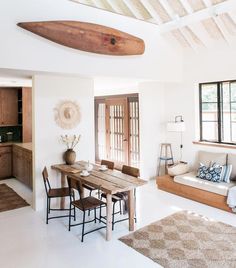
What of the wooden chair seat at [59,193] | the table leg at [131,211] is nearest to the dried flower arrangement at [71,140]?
the wooden chair seat at [59,193]

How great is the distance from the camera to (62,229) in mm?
3971

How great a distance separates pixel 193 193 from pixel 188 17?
3314 millimetres

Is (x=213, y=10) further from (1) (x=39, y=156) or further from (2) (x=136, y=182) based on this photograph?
(1) (x=39, y=156)

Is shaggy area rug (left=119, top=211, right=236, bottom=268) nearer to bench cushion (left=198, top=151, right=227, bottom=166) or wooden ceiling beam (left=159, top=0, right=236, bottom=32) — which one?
bench cushion (left=198, top=151, right=227, bottom=166)

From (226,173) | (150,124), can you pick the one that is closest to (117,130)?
(150,124)

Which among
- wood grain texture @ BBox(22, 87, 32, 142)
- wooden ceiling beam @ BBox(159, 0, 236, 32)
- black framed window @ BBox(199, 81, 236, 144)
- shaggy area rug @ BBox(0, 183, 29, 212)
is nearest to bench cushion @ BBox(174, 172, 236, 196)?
black framed window @ BBox(199, 81, 236, 144)

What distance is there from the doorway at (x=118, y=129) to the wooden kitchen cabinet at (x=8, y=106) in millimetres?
2503

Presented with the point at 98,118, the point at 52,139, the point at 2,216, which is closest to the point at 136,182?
the point at 52,139

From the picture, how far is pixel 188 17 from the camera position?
4.79 metres

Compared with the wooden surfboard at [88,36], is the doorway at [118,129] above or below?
below

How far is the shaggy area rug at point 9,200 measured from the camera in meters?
4.86

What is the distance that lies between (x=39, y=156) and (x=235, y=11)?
4.17 meters

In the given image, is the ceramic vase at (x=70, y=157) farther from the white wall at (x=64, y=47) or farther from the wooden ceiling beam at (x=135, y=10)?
the wooden ceiling beam at (x=135, y=10)

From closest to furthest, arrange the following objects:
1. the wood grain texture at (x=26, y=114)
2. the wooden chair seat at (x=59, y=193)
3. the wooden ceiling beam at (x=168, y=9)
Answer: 1. the wooden chair seat at (x=59, y=193)
2. the wooden ceiling beam at (x=168, y=9)
3. the wood grain texture at (x=26, y=114)
